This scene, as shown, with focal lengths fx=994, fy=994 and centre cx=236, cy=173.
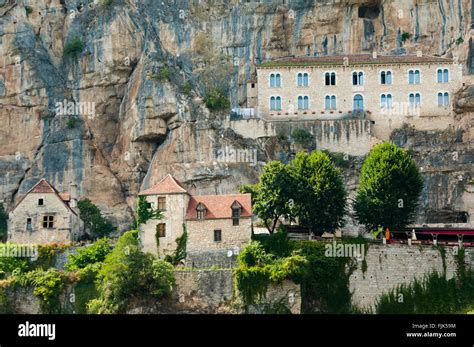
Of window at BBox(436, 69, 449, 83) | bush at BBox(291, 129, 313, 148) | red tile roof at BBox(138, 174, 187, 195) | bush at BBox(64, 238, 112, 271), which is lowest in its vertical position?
bush at BBox(64, 238, 112, 271)

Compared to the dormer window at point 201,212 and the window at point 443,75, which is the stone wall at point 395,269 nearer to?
the dormer window at point 201,212

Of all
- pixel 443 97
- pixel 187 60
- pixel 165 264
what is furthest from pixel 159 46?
pixel 165 264

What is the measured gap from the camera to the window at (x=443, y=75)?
83.2m

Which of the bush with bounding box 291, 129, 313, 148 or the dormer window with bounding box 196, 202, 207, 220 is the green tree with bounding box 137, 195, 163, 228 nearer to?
the dormer window with bounding box 196, 202, 207, 220

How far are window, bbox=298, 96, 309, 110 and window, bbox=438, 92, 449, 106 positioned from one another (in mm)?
11012

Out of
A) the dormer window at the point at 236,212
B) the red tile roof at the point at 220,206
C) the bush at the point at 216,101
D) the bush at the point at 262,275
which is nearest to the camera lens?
the bush at the point at 262,275

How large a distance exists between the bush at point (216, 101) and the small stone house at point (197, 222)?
55.4 ft

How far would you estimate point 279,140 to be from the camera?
7988cm

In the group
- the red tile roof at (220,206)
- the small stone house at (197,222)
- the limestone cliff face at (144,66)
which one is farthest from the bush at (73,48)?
the red tile roof at (220,206)

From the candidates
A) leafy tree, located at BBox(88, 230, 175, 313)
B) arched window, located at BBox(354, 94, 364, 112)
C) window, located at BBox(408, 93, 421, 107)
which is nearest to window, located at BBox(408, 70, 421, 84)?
window, located at BBox(408, 93, 421, 107)

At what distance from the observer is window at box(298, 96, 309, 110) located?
8356 centimetres

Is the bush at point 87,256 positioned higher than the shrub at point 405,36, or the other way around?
the shrub at point 405,36

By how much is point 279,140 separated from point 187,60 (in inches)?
492
